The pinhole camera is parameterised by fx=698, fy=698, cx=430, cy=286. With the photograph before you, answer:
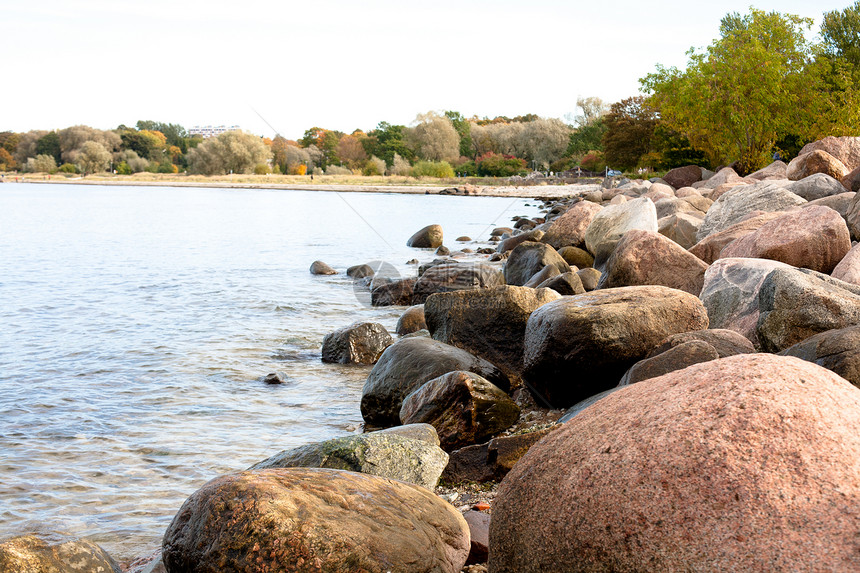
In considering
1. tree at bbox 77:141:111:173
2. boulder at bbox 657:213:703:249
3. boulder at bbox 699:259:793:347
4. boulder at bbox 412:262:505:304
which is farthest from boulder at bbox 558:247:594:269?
tree at bbox 77:141:111:173

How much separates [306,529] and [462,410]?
2.47 m

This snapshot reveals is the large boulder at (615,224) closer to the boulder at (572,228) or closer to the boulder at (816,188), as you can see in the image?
the boulder at (572,228)

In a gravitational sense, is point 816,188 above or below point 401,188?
above

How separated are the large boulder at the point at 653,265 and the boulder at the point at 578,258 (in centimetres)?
456

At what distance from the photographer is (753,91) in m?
25.6

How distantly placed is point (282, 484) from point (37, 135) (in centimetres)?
12297

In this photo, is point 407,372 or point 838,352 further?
point 407,372

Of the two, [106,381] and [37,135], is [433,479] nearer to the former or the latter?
[106,381]

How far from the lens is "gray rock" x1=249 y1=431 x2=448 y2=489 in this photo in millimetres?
4020

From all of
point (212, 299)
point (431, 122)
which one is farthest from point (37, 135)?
point (212, 299)

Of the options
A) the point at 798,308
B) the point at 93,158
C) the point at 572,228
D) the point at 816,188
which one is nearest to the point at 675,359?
the point at 798,308

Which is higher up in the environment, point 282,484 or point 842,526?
point 842,526

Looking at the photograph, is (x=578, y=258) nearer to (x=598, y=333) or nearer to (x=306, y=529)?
(x=598, y=333)

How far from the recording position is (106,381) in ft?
25.5
